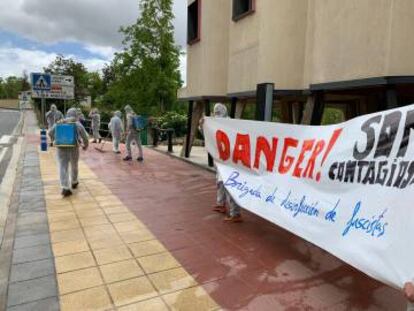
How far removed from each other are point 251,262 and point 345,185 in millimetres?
1549

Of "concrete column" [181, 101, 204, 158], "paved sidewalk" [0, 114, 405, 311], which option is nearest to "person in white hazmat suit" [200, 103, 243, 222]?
"paved sidewalk" [0, 114, 405, 311]

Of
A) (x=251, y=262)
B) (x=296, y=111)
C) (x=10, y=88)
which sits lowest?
(x=251, y=262)

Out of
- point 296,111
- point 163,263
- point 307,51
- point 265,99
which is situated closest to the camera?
point 163,263

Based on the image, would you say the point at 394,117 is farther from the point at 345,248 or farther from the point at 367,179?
the point at 345,248

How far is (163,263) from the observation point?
434 centimetres

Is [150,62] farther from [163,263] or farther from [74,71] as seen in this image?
[163,263]

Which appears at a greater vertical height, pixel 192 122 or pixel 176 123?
pixel 192 122

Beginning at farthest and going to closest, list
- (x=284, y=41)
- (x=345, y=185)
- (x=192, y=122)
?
(x=192, y=122), (x=284, y=41), (x=345, y=185)

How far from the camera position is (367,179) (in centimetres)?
328

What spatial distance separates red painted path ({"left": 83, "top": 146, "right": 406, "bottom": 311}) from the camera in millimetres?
3584

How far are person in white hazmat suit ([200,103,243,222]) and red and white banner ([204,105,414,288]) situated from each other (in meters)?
0.58

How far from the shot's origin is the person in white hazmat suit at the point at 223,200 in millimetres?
5969

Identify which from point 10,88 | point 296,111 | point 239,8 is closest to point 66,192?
point 239,8

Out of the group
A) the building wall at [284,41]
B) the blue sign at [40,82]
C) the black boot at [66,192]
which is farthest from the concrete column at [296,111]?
the blue sign at [40,82]
